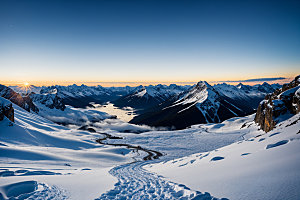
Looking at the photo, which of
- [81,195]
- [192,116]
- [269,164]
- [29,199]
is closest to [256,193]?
[269,164]

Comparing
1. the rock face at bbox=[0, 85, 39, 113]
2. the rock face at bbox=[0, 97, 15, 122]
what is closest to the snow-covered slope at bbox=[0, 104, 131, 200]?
the rock face at bbox=[0, 97, 15, 122]

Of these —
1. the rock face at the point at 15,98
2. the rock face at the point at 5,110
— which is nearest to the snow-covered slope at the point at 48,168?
the rock face at the point at 5,110

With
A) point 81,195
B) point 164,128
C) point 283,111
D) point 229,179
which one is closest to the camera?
point 229,179

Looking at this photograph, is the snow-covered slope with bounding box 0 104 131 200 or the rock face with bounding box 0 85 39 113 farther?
the rock face with bounding box 0 85 39 113

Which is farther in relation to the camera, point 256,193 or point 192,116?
point 192,116

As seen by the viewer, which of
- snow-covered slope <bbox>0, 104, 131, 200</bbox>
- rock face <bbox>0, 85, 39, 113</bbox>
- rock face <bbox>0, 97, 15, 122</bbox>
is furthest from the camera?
rock face <bbox>0, 85, 39, 113</bbox>

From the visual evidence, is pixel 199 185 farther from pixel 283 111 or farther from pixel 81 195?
pixel 283 111

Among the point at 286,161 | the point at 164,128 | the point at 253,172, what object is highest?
the point at 286,161

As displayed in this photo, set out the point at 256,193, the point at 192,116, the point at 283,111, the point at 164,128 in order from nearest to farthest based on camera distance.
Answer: the point at 256,193 → the point at 283,111 → the point at 164,128 → the point at 192,116

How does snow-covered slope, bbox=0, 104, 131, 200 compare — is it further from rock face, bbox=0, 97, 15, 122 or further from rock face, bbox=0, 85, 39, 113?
rock face, bbox=0, 85, 39, 113

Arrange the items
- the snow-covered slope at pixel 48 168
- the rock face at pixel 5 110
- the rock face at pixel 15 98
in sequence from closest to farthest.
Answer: the snow-covered slope at pixel 48 168
the rock face at pixel 5 110
the rock face at pixel 15 98

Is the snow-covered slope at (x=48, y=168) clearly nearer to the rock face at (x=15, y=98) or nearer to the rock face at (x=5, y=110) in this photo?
the rock face at (x=5, y=110)
